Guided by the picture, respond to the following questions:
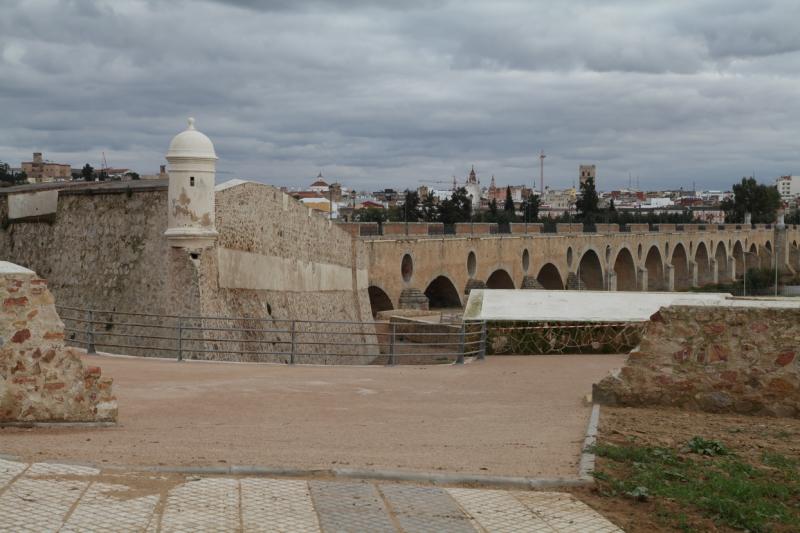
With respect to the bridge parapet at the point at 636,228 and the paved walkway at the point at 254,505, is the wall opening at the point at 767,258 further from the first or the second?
the paved walkway at the point at 254,505

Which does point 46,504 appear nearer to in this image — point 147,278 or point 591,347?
point 147,278

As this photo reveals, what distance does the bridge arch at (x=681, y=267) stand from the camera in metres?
71.4

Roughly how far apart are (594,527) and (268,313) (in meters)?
12.9

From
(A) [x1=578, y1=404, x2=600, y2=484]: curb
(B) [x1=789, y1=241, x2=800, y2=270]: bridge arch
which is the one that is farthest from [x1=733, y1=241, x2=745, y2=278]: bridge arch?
(A) [x1=578, y1=404, x2=600, y2=484]: curb

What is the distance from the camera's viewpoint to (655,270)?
68.4 metres

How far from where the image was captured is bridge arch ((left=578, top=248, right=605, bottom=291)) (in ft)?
177

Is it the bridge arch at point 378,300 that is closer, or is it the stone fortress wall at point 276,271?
the stone fortress wall at point 276,271

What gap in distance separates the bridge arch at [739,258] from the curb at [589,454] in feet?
264

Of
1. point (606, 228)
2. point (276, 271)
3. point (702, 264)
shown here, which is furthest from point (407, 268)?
point (702, 264)

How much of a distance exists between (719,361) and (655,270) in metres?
61.4

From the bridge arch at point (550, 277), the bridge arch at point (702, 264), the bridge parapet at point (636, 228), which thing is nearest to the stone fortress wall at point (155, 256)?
the bridge arch at point (550, 277)

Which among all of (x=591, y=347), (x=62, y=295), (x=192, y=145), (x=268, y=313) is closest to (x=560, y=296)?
(x=591, y=347)

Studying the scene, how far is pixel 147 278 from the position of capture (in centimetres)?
1531

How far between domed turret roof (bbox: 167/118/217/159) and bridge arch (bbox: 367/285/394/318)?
14.0m
